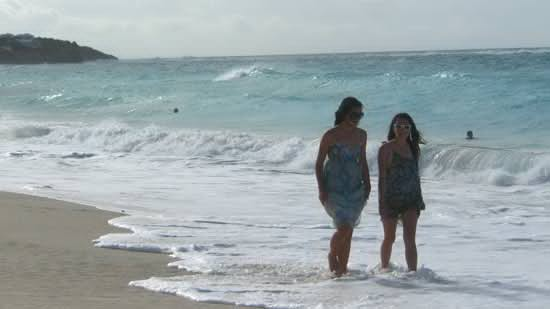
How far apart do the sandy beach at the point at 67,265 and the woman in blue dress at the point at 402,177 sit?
157 cm

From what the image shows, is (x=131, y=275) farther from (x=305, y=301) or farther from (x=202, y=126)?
(x=202, y=126)

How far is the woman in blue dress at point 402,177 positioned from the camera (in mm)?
7035

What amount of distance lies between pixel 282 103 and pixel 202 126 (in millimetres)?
5936

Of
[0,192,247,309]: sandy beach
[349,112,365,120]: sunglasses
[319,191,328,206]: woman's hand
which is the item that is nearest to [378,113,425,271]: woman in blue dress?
[349,112,365,120]: sunglasses

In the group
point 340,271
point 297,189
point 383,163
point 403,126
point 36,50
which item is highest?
point 36,50

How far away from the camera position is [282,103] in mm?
31328

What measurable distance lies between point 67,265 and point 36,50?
117m

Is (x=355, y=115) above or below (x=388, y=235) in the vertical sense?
above

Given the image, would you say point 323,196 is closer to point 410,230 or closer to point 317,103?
point 410,230

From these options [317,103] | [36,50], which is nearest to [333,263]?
[317,103]

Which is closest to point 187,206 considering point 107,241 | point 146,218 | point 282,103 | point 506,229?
point 146,218

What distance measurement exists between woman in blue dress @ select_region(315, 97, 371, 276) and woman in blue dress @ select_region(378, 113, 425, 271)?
0.20 m

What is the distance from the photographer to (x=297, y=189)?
13523 mm

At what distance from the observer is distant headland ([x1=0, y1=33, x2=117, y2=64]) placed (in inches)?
4624
